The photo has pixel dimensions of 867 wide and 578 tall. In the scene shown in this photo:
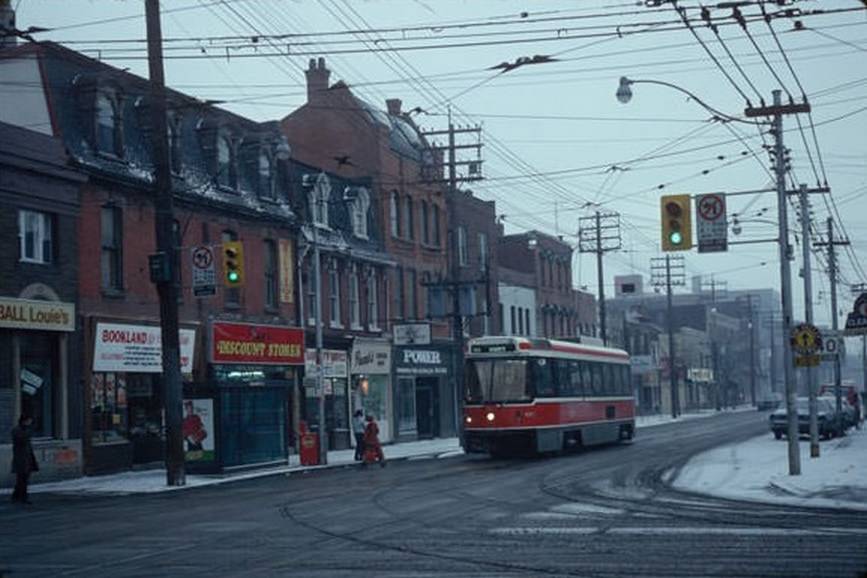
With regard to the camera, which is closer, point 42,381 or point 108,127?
point 42,381

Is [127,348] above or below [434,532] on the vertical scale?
above

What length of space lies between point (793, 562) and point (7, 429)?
21793 millimetres

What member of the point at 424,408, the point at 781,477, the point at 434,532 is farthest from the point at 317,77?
the point at 434,532

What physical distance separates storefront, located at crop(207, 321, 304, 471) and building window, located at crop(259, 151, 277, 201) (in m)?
4.88

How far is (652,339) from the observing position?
10775 cm

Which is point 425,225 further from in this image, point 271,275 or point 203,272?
point 203,272

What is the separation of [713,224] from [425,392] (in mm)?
30691

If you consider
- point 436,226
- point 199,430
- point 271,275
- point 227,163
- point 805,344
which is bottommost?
point 199,430

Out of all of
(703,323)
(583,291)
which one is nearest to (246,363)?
(583,291)

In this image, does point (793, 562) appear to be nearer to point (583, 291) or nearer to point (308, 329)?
point (308, 329)

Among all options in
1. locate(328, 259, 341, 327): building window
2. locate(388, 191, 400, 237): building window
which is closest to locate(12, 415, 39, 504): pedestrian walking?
locate(328, 259, 341, 327): building window

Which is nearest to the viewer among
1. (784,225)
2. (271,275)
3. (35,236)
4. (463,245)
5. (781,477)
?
(781,477)

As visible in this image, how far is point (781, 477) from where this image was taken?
26469 millimetres

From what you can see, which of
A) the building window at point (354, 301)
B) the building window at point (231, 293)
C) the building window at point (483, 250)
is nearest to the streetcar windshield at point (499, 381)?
the building window at point (231, 293)
